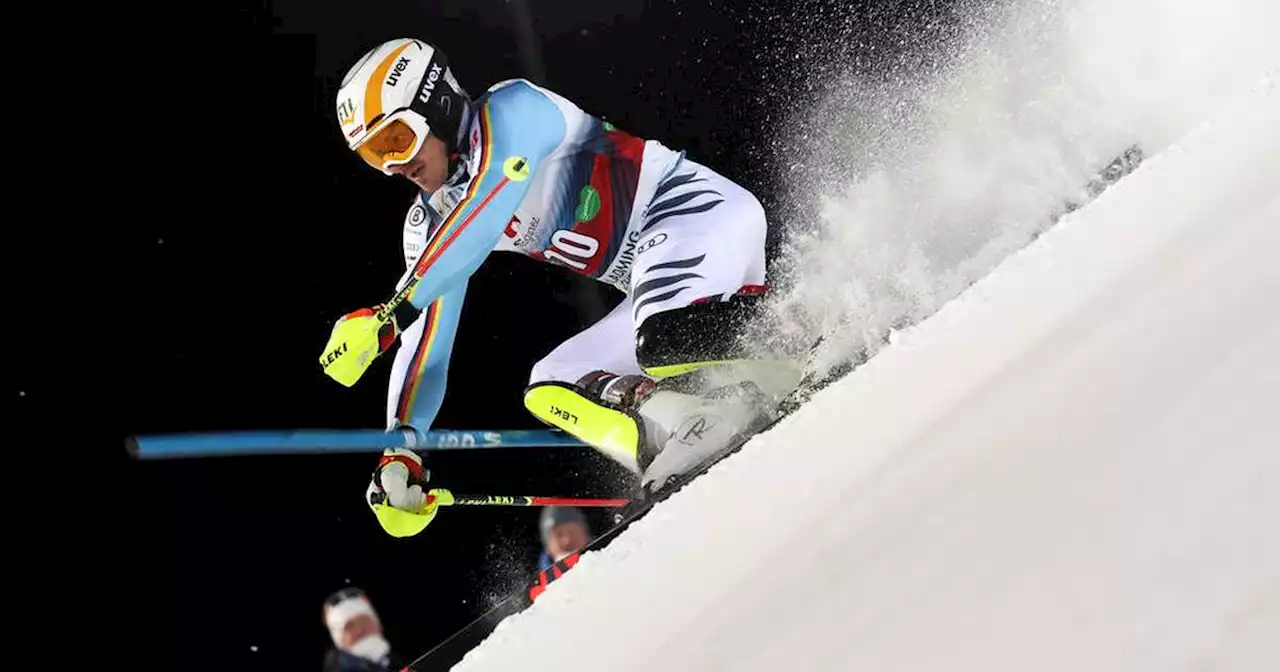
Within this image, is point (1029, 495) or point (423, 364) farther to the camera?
point (423, 364)

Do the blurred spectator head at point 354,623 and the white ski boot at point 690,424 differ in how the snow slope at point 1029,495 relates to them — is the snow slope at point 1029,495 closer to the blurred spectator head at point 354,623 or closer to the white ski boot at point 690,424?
the white ski boot at point 690,424

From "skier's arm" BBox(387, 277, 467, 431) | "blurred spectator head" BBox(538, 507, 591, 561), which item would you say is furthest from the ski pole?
"skier's arm" BBox(387, 277, 467, 431)

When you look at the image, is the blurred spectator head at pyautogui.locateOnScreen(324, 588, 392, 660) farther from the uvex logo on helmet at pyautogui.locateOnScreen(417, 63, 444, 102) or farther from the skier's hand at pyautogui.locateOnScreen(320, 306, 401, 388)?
the uvex logo on helmet at pyautogui.locateOnScreen(417, 63, 444, 102)

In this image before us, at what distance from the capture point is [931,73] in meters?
2.95

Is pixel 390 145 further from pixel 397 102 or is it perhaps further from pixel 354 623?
pixel 354 623

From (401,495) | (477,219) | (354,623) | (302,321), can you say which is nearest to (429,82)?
(477,219)

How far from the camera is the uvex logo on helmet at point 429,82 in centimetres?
228

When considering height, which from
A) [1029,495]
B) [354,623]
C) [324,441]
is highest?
[324,441]

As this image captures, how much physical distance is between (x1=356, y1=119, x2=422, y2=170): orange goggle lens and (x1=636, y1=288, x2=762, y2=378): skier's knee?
0.68 m

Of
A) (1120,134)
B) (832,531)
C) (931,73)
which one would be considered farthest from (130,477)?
(1120,134)

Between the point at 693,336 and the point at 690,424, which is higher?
the point at 693,336

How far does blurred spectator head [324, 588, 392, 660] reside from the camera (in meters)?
2.26

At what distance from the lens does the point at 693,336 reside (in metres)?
2.48

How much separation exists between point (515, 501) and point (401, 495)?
278 millimetres
